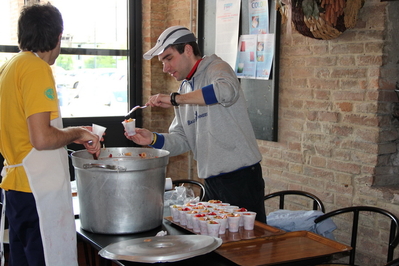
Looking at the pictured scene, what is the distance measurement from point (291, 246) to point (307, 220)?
94cm

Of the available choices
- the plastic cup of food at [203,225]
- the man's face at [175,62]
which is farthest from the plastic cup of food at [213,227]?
the man's face at [175,62]

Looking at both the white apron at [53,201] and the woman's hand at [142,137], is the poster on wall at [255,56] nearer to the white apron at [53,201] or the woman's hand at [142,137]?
the woman's hand at [142,137]

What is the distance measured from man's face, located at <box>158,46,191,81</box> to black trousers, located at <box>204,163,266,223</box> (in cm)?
62

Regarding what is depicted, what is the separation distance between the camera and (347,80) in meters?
3.03

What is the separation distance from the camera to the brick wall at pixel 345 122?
2857 mm

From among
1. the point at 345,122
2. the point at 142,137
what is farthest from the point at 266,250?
the point at 345,122

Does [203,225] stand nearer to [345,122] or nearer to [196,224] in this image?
[196,224]

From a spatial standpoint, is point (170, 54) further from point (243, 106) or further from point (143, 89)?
point (143, 89)

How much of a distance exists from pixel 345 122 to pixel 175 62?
114 cm

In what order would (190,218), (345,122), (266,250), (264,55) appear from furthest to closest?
(264,55) → (345,122) → (190,218) → (266,250)

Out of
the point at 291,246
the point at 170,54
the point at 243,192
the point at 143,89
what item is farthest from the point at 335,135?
the point at 143,89

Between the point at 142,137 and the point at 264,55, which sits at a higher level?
the point at 264,55

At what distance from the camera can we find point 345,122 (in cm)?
306

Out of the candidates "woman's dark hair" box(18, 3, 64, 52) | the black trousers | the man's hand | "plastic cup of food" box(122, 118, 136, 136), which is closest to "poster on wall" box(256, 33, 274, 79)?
the black trousers
